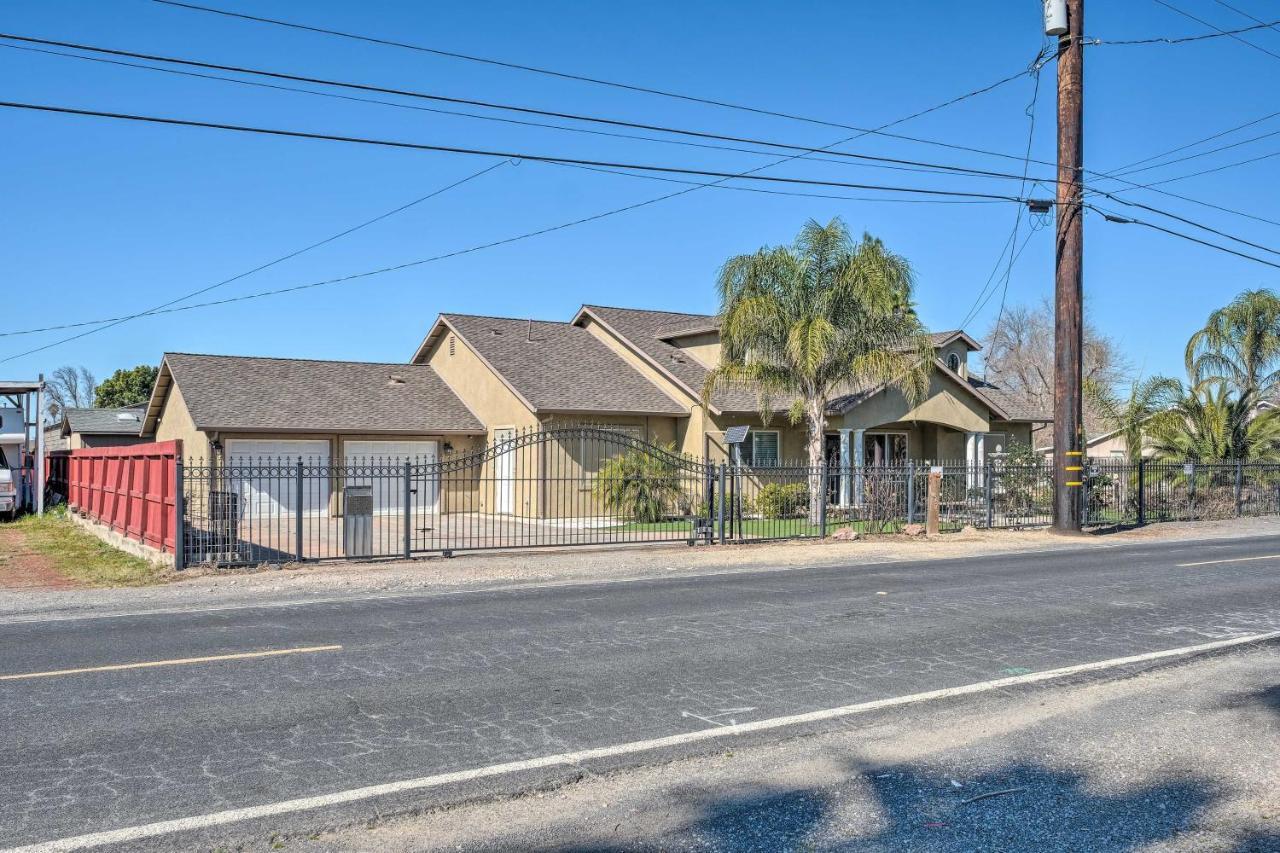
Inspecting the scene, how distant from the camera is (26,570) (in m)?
16.5

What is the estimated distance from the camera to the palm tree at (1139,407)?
95.2 ft

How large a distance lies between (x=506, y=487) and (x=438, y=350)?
7309 mm

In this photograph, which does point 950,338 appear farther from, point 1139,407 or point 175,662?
point 175,662

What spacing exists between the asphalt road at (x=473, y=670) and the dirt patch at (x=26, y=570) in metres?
4.53

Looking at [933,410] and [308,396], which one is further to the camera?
[933,410]

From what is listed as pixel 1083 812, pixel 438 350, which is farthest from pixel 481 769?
pixel 438 350

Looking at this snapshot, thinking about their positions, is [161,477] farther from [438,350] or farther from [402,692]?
[438,350]

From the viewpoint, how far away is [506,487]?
27.2 m

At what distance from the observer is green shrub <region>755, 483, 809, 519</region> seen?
2488cm

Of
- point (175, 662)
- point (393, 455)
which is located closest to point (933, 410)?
point (393, 455)

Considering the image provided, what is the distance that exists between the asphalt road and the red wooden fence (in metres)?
5.41

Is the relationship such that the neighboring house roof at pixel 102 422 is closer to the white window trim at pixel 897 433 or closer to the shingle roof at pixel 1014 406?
the white window trim at pixel 897 433

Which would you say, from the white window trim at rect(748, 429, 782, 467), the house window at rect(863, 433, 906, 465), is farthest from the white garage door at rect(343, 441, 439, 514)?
the house window at rect(863, 433, 906, 465)

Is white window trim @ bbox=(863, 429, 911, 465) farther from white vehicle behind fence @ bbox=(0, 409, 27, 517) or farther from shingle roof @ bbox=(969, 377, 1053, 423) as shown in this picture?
white vehicle behind fence @ bbox=(0, 409, 27, 517)
